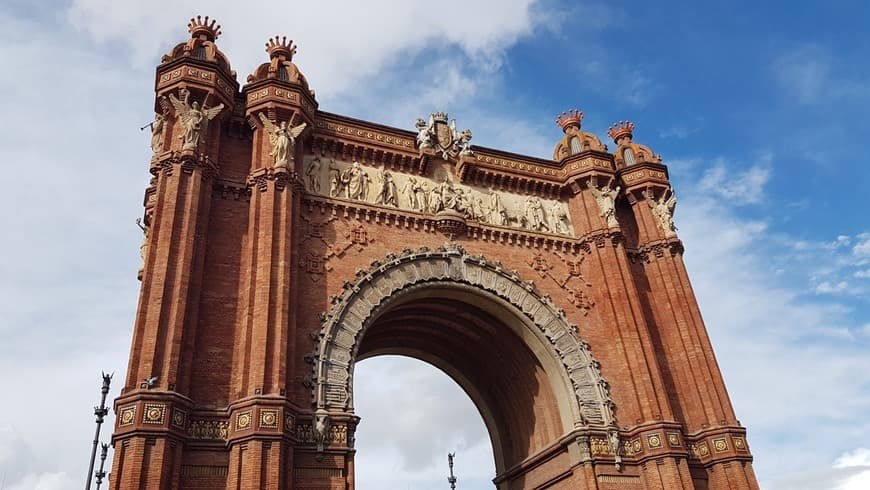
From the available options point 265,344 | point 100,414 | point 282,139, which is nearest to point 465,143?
point 282,139

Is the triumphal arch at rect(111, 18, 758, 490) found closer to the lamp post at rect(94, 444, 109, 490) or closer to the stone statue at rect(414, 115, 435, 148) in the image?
the stone statue at rect(414, 115, 435, 148)

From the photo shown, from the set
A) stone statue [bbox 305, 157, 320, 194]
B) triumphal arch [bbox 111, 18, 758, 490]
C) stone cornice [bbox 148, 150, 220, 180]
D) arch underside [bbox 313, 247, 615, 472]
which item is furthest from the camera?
stone statue [bbox 305, 157, 320, 194]

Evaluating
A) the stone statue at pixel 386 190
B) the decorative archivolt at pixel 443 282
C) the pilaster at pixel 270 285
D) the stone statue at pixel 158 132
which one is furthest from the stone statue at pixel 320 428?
the stone statue at pixel 158 132

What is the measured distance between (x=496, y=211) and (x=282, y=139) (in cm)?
681

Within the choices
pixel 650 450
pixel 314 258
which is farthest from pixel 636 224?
pixel 314 258

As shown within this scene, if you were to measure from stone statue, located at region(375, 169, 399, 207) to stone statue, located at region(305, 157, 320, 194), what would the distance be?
1.72m

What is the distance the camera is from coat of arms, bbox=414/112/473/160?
20.5 metres

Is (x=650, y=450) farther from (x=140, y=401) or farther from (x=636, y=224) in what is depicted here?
(x=140, y=401)

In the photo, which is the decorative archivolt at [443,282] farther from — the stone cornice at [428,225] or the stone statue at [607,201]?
the stone statue at [607,201]

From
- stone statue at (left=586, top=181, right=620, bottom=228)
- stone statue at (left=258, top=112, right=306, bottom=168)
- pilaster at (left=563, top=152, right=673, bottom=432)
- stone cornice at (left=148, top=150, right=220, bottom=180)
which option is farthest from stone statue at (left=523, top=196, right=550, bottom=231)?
stone cornice at (left=148, top=150, right=220, bottom=180)

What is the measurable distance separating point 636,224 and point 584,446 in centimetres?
817

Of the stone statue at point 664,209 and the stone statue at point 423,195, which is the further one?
the stone statue at point 664,209

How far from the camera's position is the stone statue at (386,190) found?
19172 millimetres

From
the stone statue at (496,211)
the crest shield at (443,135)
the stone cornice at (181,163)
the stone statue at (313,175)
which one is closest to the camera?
the stone cornice at (181,163)
